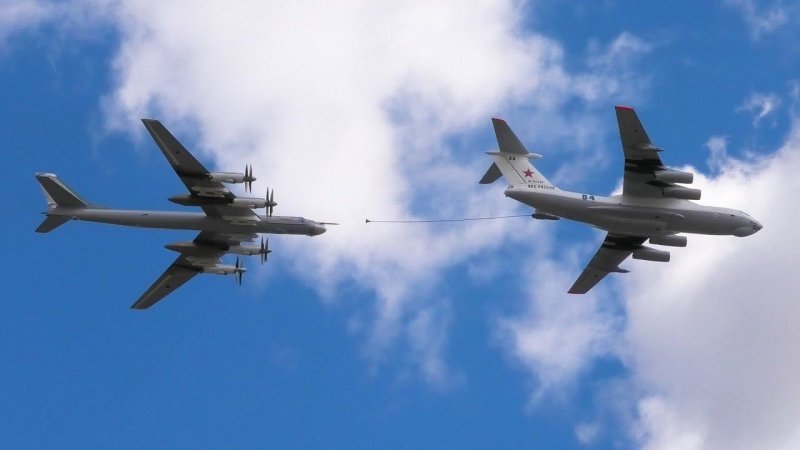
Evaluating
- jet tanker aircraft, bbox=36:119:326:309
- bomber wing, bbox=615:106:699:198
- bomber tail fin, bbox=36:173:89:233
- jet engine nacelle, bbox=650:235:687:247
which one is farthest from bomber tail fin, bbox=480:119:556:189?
bomber tail fin, bbox=36:173:89:233

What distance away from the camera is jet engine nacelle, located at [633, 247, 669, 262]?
7012cm

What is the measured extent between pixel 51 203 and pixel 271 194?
1082 centimetres

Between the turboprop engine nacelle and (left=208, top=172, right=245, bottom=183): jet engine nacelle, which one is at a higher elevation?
(left=208, top=172, right=245, bottom=183): jet engine nacelle

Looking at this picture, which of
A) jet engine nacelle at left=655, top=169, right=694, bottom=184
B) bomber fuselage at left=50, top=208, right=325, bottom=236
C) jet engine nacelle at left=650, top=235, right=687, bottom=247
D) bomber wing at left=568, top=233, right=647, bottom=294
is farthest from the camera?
bomber wing at left=568, top=233, right=647, bottom=294

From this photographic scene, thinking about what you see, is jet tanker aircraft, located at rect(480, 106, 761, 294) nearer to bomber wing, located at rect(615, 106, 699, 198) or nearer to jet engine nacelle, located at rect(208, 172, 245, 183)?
bomber wing, located at rect(615, 106, 699, 198)

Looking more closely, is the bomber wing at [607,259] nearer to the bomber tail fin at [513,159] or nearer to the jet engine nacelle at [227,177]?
the bomber tail fin at [513,159]

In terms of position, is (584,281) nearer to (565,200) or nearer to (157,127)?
(565,200)

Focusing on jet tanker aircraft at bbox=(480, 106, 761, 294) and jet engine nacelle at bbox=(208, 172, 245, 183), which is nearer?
jet tanker aircraft at bbox=(480, 106, 761, 294)

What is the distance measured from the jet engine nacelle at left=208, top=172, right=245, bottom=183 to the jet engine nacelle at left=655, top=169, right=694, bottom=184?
63.6 ft

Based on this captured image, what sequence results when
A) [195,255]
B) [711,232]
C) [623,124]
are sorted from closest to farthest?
[623,124]
[711,232]
[195,255]

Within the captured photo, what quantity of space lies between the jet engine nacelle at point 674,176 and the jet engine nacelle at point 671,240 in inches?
193

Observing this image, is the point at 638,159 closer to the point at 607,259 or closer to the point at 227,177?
the point at 607,259

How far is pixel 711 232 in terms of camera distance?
A: 218 ft

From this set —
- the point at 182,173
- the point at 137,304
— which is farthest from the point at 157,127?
the point at 137,304
